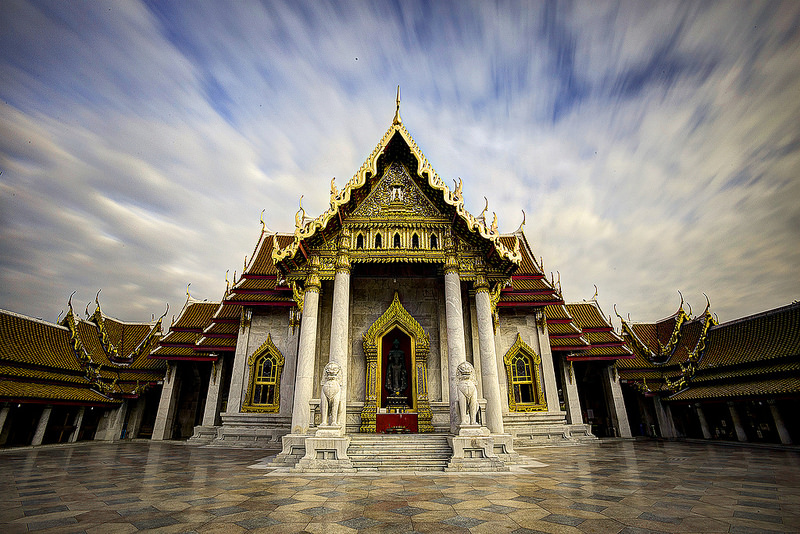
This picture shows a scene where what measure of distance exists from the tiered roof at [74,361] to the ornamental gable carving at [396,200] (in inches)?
611

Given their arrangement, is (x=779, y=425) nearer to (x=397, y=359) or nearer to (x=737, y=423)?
(x=737, y=423)

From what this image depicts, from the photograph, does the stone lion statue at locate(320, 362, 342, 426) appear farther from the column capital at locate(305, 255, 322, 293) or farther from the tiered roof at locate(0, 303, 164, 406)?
the tiered roof at locate(0, 303, 164, 406)

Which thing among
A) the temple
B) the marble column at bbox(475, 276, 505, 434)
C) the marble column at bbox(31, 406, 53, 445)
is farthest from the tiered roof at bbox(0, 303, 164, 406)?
the marble column at bbox(475, 276, 505, 434)

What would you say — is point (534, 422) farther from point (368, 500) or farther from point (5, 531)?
point (5, 531)

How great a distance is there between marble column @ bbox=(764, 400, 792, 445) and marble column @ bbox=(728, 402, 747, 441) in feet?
5.30

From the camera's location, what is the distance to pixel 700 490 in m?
5.52

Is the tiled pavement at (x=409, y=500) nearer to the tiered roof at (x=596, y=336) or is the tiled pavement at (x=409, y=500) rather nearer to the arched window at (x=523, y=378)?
the arched window at (x=523, y=378)

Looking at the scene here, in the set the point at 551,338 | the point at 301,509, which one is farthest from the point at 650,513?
the point at 551,338

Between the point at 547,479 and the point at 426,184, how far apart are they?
8.31 meters

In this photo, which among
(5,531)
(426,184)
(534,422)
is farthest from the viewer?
(534,422)

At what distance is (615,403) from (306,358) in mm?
17100

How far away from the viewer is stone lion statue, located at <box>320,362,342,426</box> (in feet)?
28.3

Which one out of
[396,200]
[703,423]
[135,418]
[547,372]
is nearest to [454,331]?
[396,200]

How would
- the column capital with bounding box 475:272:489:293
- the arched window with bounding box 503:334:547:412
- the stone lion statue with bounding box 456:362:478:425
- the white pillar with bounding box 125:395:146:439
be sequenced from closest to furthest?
1. the stone lion statue with bounding box 456:362:478:425
2. the column capital with bounding box 475:272:489:293
3. the arched window with bounding box 503:334:547:412
4. the white pillar with bounding box 125:395:146:439
